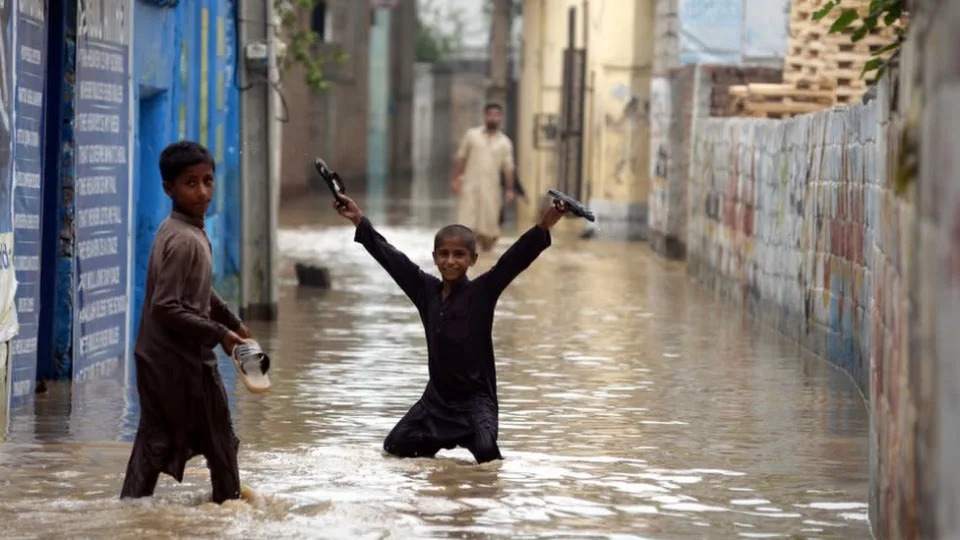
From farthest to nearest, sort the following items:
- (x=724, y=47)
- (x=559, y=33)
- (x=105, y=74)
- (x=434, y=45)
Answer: (x=434, y=45)
(x=559, y=33)
(x=724, y=47)
(x=105, y=74)

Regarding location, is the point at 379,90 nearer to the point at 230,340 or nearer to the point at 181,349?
the point at 181,349

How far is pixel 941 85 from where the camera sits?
16.1 ft

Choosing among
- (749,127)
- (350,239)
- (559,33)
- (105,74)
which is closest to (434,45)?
(559,33)

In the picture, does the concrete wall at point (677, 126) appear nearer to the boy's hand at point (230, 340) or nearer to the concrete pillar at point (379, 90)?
the boy's hand at point (230, 340)

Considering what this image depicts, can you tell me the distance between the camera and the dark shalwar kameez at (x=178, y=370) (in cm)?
766

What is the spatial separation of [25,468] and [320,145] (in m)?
46.1

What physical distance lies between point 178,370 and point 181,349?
0.24 ft

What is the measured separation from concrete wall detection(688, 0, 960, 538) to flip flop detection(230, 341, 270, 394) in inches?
82.5

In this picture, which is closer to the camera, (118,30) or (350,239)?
(118,30)

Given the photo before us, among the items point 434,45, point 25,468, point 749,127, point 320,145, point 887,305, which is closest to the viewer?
point 887,305

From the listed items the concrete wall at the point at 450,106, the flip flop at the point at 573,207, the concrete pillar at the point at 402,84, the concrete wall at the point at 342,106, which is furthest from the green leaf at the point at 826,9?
the concrete wall at the point at 450,106

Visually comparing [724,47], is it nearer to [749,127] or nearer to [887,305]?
[749,127]

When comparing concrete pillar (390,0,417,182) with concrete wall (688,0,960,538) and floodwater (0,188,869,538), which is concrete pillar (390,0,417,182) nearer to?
floodwater (0,188,869,538)

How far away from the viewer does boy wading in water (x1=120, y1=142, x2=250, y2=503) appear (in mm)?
7648
